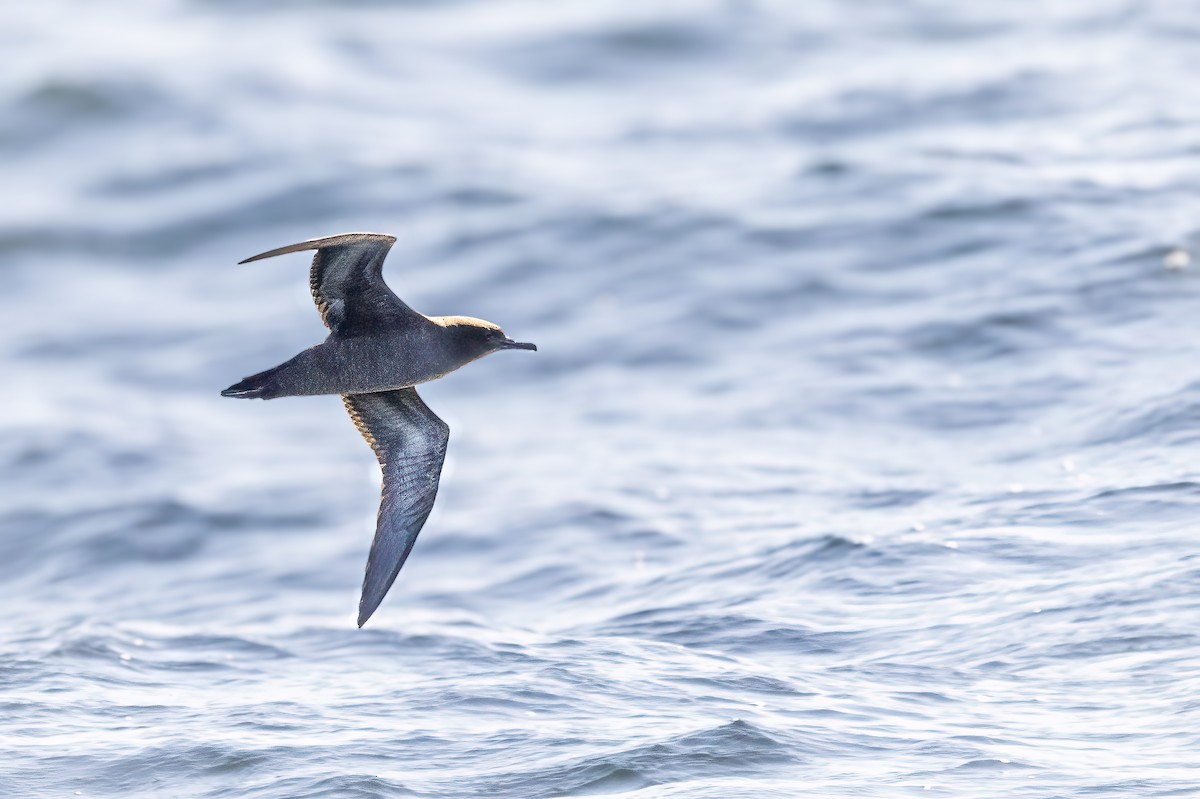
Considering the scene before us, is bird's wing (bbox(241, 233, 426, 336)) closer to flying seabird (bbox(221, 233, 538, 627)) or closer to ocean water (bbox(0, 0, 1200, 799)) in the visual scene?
flying seabird (bbox(221, 233, 538, 627))

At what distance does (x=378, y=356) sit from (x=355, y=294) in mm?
281

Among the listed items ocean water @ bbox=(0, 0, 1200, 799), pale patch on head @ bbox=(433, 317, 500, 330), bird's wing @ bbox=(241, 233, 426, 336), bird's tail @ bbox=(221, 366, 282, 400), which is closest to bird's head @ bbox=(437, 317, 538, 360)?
pale patch on head @ bbox=(433, 317, 500, 330)

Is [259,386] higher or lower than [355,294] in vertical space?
lower

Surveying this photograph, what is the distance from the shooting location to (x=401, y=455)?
25.1 feet

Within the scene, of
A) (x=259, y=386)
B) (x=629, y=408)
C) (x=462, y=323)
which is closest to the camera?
(x=259, y=386)

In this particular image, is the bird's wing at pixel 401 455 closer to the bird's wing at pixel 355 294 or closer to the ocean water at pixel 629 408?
the bird's wing at pixel 355 294

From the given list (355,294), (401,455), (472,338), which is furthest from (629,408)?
(355,294)

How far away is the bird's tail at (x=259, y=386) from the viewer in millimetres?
6711

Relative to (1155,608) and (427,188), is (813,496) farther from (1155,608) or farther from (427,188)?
(427,188)

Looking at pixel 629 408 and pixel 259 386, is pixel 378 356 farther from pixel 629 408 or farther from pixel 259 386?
pixel 629 408

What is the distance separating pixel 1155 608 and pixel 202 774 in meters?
4.59

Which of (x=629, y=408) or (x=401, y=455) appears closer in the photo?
(x=401, y=455)

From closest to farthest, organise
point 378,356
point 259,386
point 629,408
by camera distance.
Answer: point 259,386 → point 378,356 → point 629,408

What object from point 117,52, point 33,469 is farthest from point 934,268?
point 117,52
